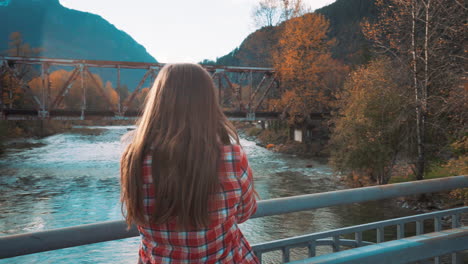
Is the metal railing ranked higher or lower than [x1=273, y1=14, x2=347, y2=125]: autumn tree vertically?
lower

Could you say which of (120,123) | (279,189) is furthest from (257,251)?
(120,123)

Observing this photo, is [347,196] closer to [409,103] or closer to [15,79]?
[409,103]

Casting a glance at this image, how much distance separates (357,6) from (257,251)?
9853 cm

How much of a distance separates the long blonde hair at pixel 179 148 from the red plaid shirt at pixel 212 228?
0.11 feet

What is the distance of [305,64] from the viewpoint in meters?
33.4

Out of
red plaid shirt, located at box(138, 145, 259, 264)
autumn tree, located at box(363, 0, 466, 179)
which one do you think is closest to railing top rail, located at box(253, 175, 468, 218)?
red plaid shirt, located at box(138, 145, 259, 264)

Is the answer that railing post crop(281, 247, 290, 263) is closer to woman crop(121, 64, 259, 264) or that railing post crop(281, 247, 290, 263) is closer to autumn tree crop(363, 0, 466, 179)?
woman crop(121, 64, 259, 264)

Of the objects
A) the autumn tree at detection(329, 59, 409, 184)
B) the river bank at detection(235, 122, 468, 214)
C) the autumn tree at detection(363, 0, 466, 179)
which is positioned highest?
the autumn tree at detection(363, 0, 466, 179)

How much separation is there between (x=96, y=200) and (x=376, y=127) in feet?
39.3

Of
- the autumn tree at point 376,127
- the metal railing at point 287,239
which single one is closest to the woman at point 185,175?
the metal railing at point 287,239

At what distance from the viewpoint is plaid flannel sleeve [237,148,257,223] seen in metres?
1.59

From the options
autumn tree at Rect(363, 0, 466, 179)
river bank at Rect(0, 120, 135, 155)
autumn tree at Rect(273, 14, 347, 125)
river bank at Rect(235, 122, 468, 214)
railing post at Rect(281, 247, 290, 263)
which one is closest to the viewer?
railing post at Rect(281, 247, 290, 263)

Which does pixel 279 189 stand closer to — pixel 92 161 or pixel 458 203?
pixel 458 203

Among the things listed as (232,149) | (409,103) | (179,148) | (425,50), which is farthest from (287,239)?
(409,103)
